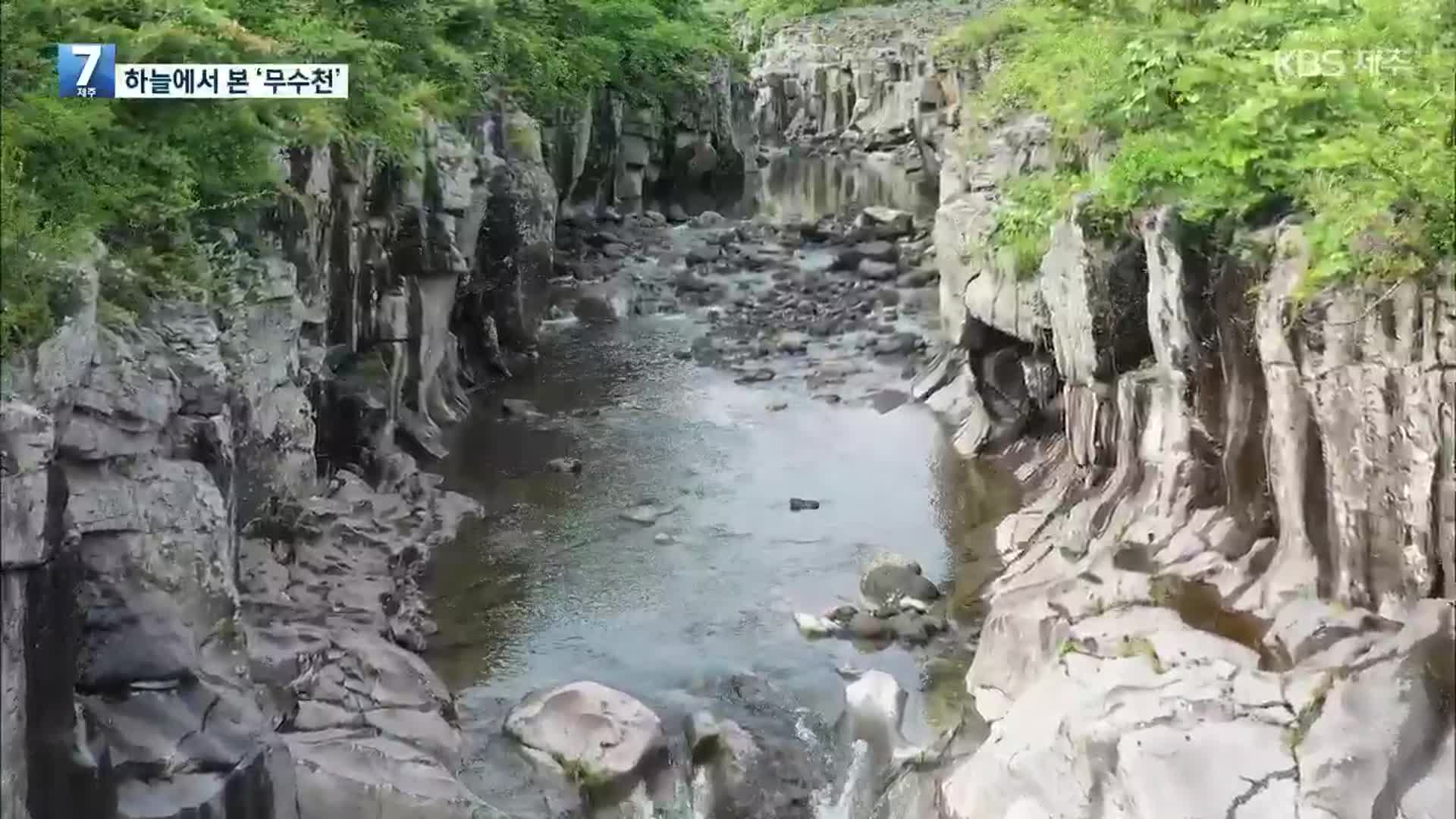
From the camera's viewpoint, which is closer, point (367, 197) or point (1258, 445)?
point (1258, 445)

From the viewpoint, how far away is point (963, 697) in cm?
1073

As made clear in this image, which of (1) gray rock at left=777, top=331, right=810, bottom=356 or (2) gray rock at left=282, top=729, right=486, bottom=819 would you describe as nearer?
(2) gray rock at left=282, top=729, right=486, bottom=819

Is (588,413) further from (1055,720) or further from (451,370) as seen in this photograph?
(1055,720)

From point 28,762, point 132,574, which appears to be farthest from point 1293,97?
point 28,762

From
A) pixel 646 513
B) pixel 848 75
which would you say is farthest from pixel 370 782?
pixel 848 75

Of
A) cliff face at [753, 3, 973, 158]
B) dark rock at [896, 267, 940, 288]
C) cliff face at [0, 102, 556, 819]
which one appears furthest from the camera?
cliff face at [753, 3, 973, 158]

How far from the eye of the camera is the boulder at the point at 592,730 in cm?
966

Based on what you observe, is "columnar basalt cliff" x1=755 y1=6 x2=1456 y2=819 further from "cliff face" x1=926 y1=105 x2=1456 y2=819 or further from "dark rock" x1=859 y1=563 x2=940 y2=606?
"dark rock" x1=859 y1=563 x2=940 y2=606

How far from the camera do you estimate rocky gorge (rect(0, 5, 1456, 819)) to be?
24.5 feet

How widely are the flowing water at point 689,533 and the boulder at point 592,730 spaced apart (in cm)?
46

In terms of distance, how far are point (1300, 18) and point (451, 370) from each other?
11.7 meters

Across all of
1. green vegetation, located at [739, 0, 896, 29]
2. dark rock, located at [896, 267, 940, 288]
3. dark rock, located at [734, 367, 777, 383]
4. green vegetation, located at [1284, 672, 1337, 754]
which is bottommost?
dark rock, located at [734, 367, 777, 383]

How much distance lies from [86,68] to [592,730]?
246 inches

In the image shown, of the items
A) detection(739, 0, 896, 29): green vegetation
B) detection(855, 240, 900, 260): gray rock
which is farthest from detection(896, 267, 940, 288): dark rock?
detection(739, 0, 896, 29): green vegetation
